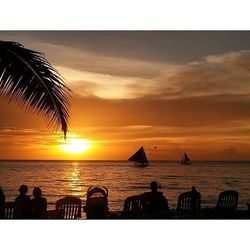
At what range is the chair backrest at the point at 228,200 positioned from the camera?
458cm

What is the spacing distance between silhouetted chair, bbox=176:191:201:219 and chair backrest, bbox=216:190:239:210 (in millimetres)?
224

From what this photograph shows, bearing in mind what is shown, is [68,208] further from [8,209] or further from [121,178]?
[121,178]

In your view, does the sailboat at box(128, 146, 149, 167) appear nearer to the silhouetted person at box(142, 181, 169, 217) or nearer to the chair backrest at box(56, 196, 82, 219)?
the silhouetted person at box(142, 181, 169, 217)

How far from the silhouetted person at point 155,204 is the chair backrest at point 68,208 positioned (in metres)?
0.64

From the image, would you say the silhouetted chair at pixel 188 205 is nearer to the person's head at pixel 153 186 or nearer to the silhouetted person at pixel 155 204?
the silhouetted person at pixel 155 204

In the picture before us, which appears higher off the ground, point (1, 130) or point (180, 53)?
point (180, 53)

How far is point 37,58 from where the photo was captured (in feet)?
10.5

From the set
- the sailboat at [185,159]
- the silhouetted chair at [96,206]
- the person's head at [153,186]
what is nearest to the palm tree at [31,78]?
the silhouetted chair at [96,206]

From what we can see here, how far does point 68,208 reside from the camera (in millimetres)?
4387

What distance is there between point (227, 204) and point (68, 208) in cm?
159

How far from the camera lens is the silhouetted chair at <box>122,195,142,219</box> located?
14.4ft
